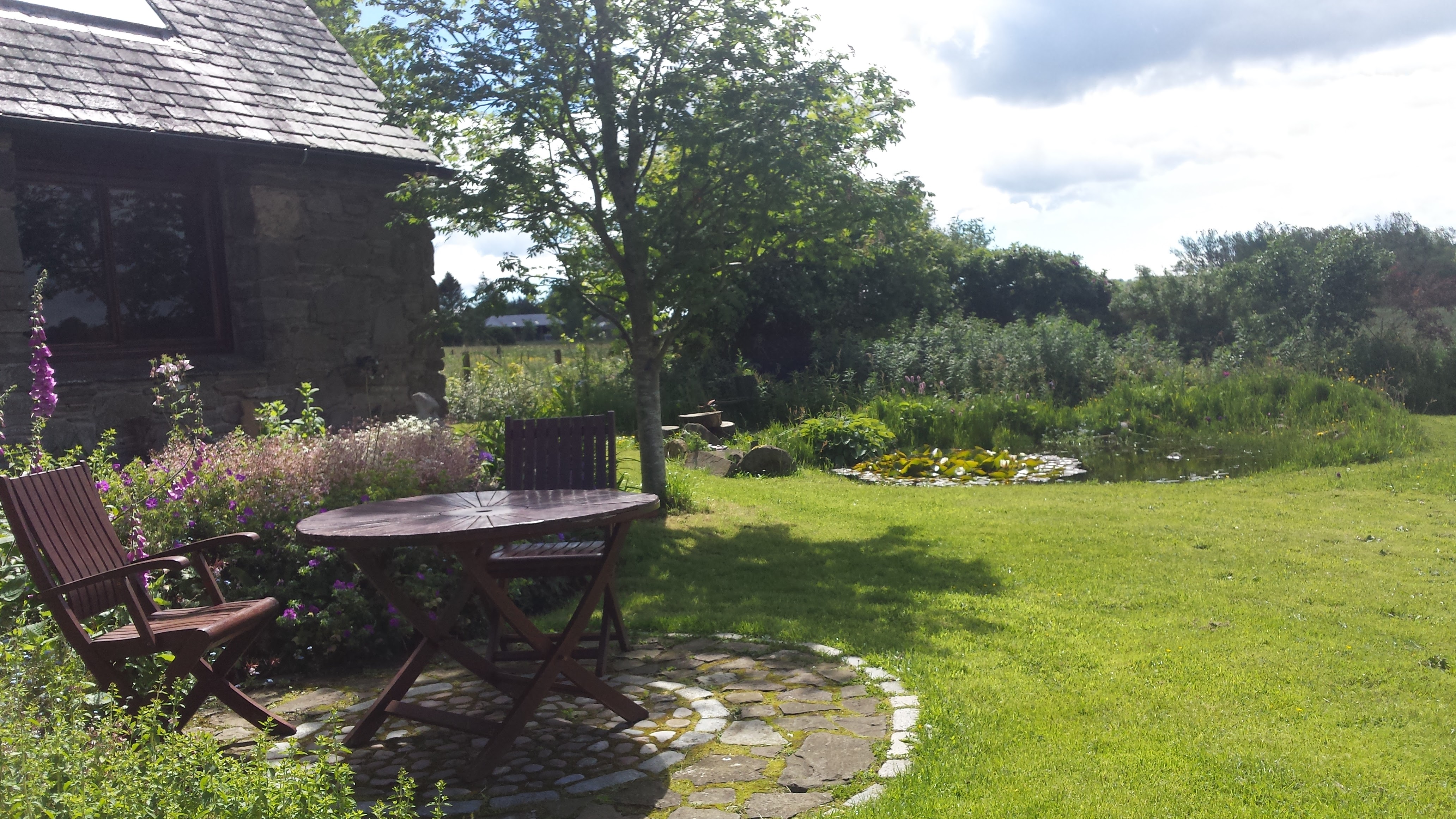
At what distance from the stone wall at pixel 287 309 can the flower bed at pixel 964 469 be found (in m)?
5.08

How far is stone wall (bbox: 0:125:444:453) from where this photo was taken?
7.14m

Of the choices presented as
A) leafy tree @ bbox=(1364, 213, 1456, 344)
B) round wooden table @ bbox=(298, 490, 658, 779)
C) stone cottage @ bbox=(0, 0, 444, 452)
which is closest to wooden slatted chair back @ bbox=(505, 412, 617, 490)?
round wooden table @ bbox=(298, 490, 658, 779)

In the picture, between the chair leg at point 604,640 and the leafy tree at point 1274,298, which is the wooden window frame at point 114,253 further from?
the leafy tree at point 1274,298

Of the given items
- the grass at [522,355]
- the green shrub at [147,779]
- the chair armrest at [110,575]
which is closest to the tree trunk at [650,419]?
the grass at [522,355]

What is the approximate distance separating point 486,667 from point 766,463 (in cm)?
759

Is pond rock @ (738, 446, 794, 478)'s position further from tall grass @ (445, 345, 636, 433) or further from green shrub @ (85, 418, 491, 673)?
green shrub @ (85, 418, 491, 673)

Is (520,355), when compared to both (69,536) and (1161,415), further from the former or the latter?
(69,536)

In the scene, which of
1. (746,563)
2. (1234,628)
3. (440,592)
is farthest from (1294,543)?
(440,592)

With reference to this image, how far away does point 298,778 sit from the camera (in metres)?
2.39

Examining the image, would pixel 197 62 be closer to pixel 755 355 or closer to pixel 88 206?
pixel 88 206

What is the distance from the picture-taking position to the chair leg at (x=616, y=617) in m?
4.61

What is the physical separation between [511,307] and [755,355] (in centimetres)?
1011

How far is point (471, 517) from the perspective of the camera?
→ 3830 millimetres

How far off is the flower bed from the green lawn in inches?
43.7
